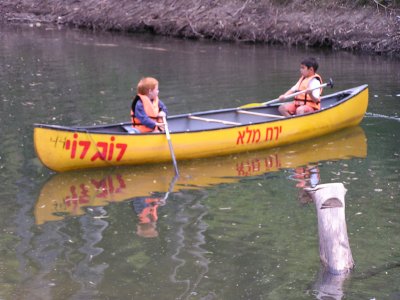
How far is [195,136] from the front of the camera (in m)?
12.3

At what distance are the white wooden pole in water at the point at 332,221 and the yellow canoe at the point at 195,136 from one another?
14.5 ft

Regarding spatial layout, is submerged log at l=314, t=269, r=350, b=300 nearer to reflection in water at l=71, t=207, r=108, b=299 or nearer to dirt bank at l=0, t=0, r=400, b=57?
reflection in water at l=71, t=207, r=108, b=299

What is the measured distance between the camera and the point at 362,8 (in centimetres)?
2478

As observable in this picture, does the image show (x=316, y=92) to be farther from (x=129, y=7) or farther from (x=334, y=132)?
(x=129, y=7)

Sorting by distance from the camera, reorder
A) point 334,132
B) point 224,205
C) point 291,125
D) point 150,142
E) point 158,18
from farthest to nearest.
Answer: point 158,18
point 334,132
point 291,125
point 150,142
point 224,205

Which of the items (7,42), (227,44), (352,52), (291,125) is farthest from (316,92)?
(7,42)

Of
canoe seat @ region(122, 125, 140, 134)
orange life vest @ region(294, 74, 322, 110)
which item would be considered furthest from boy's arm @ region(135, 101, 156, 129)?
orange life vest @ region(294, 74, 322, 110)

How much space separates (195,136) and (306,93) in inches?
89.1

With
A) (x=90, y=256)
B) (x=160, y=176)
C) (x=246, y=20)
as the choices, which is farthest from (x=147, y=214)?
(x=246, y=20)

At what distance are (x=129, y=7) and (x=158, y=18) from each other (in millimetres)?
1303

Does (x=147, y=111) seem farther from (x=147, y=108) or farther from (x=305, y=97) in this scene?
(x=305, y=97)

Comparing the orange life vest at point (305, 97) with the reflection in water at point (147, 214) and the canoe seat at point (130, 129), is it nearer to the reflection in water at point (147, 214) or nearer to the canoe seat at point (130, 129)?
the canoe seat at point (130, 129)

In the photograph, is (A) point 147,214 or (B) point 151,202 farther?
(B) point 151,202

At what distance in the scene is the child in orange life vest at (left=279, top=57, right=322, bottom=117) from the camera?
13.7 meters
